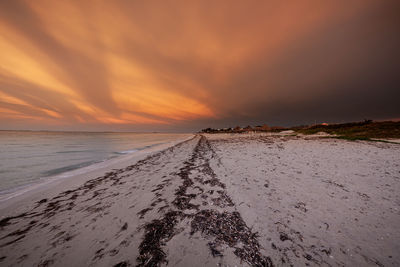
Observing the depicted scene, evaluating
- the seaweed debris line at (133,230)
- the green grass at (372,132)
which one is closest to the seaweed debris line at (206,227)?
the seaweed debris line at (133,230)

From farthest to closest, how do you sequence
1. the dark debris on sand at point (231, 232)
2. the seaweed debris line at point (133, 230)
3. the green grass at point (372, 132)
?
the green grass at point (372, 132)
the seaweed debris line at point (133, 230)
the dark debris on sand at point (231, 232)

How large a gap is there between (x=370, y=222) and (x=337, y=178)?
288 centimetres

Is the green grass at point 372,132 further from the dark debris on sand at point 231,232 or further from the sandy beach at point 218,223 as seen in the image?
the dark debris on sand at point 231,232

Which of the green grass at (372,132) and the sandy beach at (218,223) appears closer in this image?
the sandy beach at (218,223)

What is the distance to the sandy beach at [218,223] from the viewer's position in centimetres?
251

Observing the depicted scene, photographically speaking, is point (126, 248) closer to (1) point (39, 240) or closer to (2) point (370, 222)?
(1) point (39, 240)

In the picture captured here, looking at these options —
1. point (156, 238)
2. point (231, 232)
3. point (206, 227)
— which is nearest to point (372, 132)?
point (231, 232)

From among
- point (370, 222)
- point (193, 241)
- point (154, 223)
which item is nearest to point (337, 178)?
point (370, 222)

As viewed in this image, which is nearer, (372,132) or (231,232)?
(231,232)

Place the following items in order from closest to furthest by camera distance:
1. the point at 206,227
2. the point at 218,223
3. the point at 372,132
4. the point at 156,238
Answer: the point at 156,238 → the point at 206,227 → the point at 218,223 → the point at 372,132

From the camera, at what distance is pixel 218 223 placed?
11.0 feet

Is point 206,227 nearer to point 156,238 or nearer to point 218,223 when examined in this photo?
point 218,223

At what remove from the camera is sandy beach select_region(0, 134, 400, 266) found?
8.24ft

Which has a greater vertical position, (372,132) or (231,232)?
(372,132)
